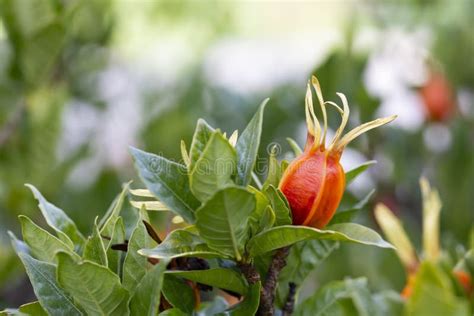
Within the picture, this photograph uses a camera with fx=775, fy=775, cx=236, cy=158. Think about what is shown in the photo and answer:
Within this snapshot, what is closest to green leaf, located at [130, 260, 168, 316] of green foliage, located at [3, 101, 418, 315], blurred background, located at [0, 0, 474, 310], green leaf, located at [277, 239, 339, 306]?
green foliage, located at [3, 101, 418, 315]

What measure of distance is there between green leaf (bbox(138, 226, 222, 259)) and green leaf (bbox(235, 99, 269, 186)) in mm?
69

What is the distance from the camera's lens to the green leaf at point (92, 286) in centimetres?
70

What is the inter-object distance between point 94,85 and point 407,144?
0.91 meters

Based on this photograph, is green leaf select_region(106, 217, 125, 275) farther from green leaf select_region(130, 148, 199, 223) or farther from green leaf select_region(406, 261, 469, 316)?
green leaf select_region(406, 261, 469, 316)

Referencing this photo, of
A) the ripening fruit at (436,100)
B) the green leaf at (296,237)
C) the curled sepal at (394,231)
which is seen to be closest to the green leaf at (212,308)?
the green leaf at (296,237)

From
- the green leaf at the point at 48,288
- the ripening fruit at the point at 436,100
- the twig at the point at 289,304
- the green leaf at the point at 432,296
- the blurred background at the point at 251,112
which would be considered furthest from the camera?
the ripening fruit at the point at 436,100

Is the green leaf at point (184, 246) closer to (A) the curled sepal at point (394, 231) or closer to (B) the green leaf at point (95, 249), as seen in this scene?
(B) the green leaf at point (95, 249)

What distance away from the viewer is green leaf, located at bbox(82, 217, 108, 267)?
77 cm

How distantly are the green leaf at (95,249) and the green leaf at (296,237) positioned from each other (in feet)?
0.48

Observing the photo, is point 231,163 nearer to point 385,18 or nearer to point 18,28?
point 18,28

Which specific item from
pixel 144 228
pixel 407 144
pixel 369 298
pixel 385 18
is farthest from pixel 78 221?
pixel 385 18

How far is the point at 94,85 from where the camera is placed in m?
2.21

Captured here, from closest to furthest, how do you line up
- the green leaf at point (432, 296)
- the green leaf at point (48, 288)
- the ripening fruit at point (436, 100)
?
the green leaf at point (432, 296)
the green leaf at point (48, 288)
the ripening fruit at point (436, 100)

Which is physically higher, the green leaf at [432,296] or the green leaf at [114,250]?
the green leaf at [432,296]
